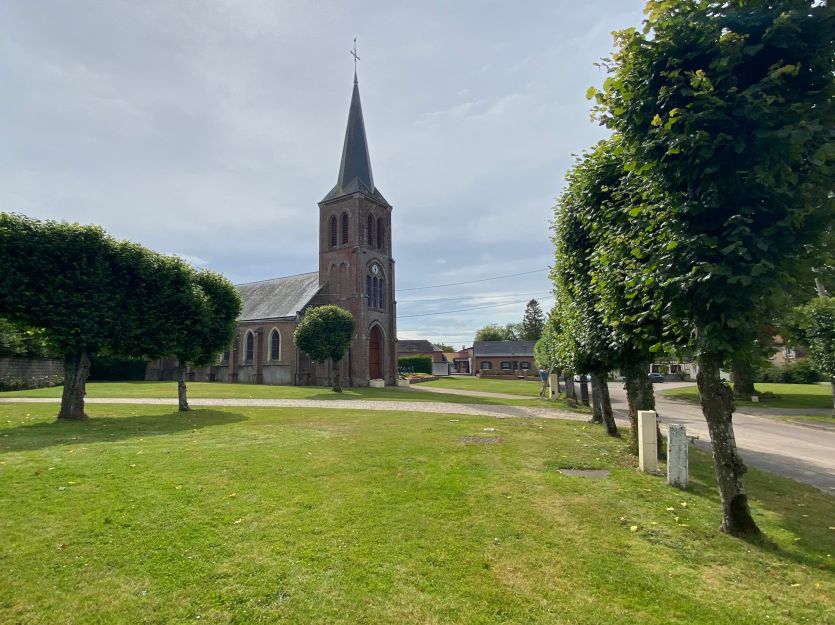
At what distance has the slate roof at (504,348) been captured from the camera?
75.1 m

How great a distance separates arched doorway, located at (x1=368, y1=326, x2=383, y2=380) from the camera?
40.7 metres

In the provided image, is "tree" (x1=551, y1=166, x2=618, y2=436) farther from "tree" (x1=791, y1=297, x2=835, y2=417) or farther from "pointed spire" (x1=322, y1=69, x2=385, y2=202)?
"pointed spire" (x1=322, y1=69, x2=385, y2=202)

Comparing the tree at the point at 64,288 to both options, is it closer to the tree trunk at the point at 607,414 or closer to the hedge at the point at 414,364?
the tree trunk at the point at 607,414

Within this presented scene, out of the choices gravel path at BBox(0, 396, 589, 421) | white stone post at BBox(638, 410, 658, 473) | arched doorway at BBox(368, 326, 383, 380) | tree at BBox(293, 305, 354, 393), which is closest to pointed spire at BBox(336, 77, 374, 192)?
arched doorway at BBox(368, 326, 383, 380)

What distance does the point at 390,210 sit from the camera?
143 feet

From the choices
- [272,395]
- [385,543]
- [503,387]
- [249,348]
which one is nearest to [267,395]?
[272,395]

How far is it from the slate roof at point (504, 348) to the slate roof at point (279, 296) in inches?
1605

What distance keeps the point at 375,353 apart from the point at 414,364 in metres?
28.1

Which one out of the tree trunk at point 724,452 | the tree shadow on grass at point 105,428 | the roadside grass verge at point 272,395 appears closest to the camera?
the tree trunk at point 724,452

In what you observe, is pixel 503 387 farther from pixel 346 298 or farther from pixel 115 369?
pixel 115 369

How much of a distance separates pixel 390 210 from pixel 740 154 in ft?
132

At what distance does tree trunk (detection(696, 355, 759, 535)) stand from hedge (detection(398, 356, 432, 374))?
63116 mm

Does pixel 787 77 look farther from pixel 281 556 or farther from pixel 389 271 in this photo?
pixel 389 271

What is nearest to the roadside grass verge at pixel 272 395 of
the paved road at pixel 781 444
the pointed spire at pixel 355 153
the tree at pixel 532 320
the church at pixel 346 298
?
the paved road at pixel 781 444
